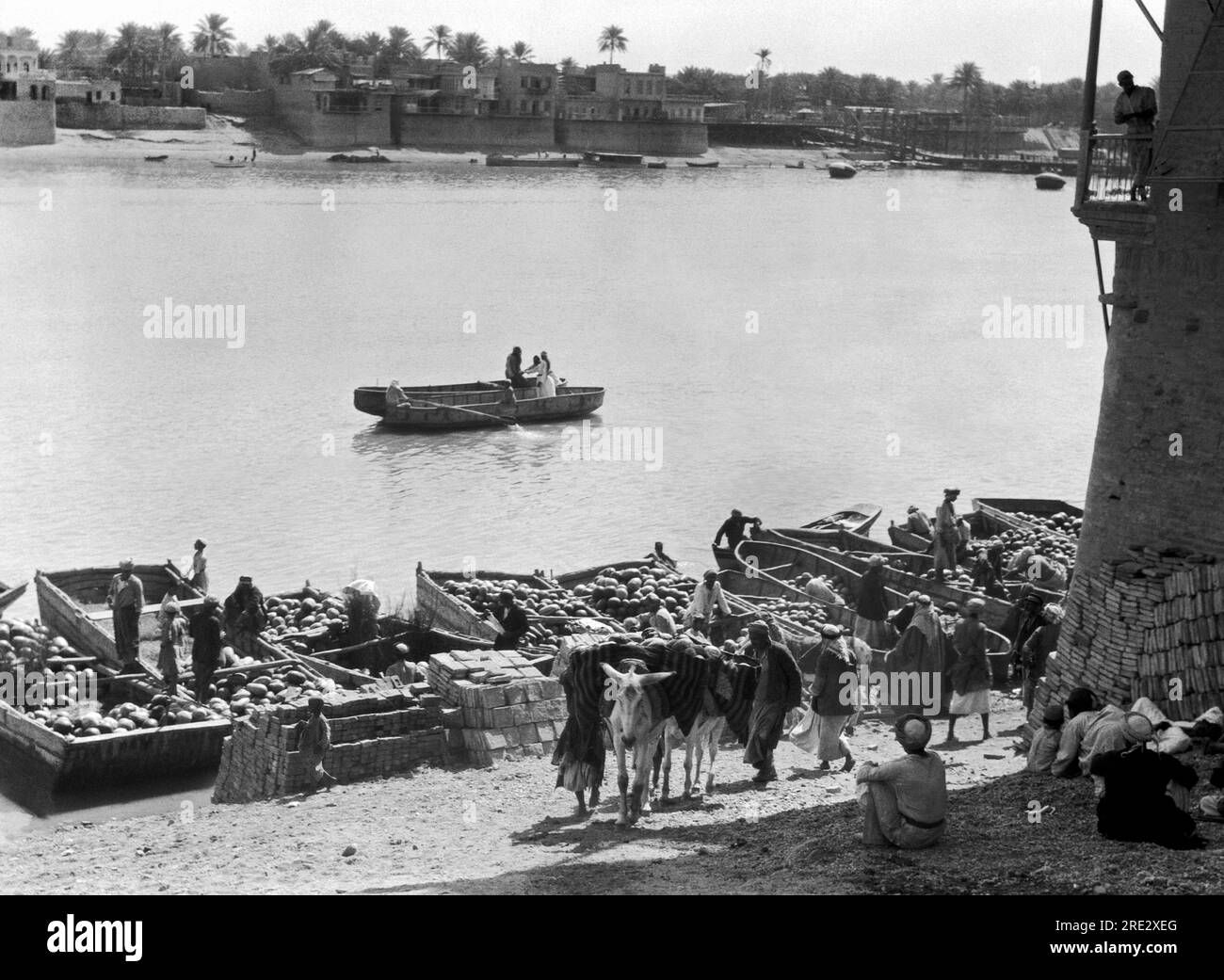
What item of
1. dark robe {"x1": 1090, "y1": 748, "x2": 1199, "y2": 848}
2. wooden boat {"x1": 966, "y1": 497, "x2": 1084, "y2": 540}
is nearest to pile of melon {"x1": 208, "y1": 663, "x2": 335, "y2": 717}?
dark robe {"x1": 1090, "y1": 748, "x2": 1199, "y2": 848}

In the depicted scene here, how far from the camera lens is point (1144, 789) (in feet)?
32.3

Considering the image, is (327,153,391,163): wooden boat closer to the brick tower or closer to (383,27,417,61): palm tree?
(383,27,417,61): palm tree

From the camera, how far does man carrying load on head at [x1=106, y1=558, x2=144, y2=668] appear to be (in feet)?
57.5

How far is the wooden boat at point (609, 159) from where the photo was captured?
14046cm

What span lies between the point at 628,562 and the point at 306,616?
4.83m

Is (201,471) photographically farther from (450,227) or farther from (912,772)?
(450,227)

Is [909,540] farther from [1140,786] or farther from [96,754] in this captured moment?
[1140,786]

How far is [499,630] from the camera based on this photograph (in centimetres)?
1809

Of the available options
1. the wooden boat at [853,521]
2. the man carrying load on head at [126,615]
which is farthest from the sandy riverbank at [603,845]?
the wooden boat at [853,521]

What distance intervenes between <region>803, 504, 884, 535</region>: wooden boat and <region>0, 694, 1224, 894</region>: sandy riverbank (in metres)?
10.9

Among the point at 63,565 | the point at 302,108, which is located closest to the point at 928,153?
the point at 302,108

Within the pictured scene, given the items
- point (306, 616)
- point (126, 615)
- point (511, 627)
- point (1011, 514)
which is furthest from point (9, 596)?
point (1011, 514)

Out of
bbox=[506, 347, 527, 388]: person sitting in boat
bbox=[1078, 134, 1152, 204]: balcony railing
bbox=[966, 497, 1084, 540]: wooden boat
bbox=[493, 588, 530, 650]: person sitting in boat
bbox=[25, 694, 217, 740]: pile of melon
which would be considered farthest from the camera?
bbox=[506, 347, 527, 388]: person sitting in boat

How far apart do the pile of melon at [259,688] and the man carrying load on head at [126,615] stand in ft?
4.21
